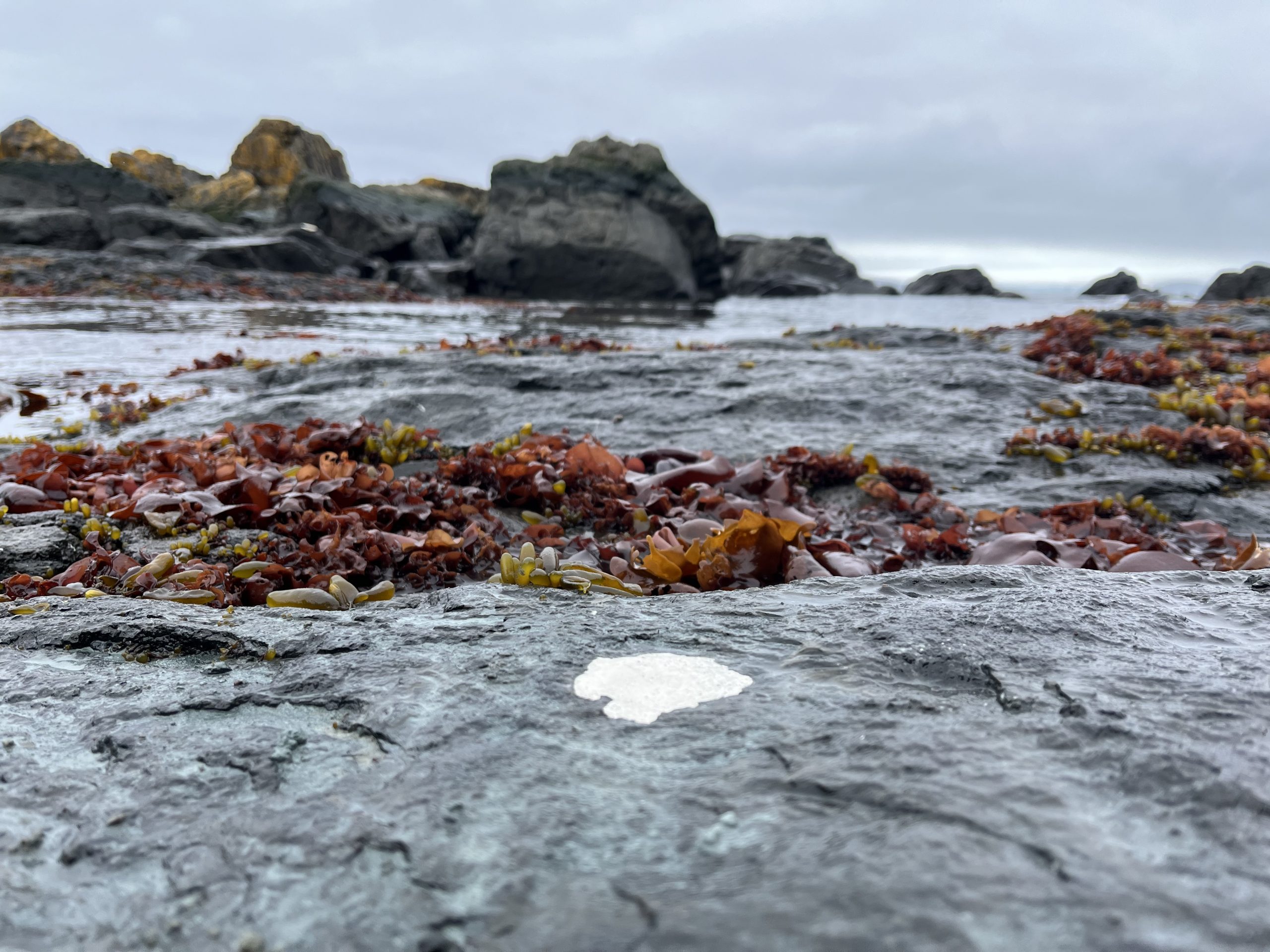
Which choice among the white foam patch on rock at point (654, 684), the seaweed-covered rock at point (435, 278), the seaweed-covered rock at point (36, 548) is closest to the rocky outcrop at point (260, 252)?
the seaweed-covered rock at point (435, 278)

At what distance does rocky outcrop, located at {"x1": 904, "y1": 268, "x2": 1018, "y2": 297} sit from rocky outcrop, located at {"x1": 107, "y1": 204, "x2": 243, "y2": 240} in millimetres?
43864

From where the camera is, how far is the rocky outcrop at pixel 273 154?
2239 inches

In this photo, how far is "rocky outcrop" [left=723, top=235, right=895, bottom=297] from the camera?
140ft

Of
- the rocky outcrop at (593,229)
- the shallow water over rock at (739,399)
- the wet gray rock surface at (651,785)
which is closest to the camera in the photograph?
the wet gray rock surface at (651,785)

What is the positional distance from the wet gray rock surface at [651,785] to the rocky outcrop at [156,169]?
56.9 metres

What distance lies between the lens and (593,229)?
34500 mm

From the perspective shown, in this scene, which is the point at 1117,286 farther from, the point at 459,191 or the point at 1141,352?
the point at 1141,352

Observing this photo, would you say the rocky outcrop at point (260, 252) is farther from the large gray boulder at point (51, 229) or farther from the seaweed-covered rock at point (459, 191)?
the seaweed-covered rock at point (459, 191)

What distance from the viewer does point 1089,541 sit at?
9.86ft

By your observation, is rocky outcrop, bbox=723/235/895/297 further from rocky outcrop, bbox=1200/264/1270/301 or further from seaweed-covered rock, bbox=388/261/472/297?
rocky outcrop, bbox=1200/264/1270/301

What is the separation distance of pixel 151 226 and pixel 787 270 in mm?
32580

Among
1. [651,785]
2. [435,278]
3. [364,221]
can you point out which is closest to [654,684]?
[651,785]

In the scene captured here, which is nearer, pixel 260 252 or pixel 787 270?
pixel 260 252

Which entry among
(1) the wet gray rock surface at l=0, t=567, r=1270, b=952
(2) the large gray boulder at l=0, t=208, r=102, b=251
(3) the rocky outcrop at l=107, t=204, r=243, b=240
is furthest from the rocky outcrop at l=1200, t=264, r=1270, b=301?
(2) the large gray boulder at l=0, t=208, r=102, b=251
